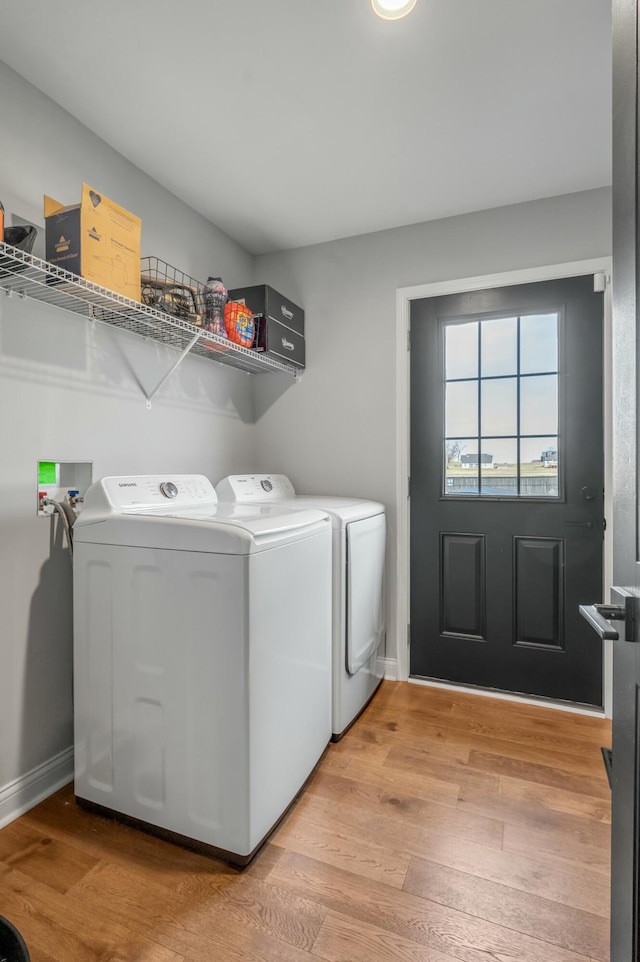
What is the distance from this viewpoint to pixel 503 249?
237cm

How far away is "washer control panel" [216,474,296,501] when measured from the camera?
2238mm

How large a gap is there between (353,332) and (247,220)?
31.3 inches

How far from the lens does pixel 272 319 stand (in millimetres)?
2395

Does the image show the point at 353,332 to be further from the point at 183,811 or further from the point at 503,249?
the point at 183,811

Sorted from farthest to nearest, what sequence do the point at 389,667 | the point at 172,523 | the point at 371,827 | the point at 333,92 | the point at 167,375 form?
the point at 389,667
the point at 167,375
the point at 333,92
the point at 371,827
the point at 172,523

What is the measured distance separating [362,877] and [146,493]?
1364 mm

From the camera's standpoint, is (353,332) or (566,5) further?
(353,332)

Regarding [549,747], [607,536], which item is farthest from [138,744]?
[607,536]

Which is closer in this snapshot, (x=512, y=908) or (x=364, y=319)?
(x=512, y=908)

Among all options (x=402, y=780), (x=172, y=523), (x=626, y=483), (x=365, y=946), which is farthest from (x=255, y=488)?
(x=626, y=483)

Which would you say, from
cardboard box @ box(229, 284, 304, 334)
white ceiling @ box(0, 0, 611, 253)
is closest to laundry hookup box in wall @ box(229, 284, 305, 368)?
cardboard box @ box(229, 284, 304, 334)

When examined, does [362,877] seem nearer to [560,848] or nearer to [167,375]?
[560,848]

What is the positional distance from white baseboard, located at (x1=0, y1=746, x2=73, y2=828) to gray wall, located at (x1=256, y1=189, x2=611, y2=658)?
1.58 m

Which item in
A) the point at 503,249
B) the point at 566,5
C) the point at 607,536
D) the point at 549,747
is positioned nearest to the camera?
the point at 566,5
